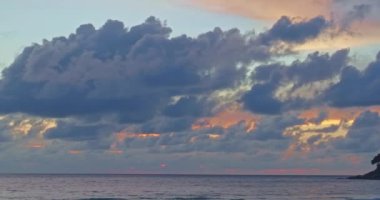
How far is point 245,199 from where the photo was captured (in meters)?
121

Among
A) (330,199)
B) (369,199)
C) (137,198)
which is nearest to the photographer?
(369,199)

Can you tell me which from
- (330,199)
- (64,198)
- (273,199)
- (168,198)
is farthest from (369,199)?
(64,198)

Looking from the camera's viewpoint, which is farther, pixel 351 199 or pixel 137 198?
pixel 137 198

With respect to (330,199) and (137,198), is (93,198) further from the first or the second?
(330,199)

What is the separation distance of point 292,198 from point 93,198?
1495 inches

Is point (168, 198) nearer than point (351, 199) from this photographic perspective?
No

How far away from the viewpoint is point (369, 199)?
357ft

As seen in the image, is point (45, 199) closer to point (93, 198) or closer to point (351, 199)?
point (93, 198)

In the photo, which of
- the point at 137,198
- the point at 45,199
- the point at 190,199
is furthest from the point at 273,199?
the point at 45,199

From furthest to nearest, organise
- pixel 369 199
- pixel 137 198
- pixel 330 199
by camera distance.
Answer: pixel 137 198 < pixel 330 199 < pixel 369 199

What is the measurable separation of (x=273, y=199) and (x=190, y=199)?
51.0 feet

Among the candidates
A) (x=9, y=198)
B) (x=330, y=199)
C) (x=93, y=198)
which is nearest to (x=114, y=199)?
(x=93, y=198)

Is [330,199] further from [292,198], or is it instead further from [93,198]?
[93,198]

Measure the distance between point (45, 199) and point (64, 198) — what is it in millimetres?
4613
